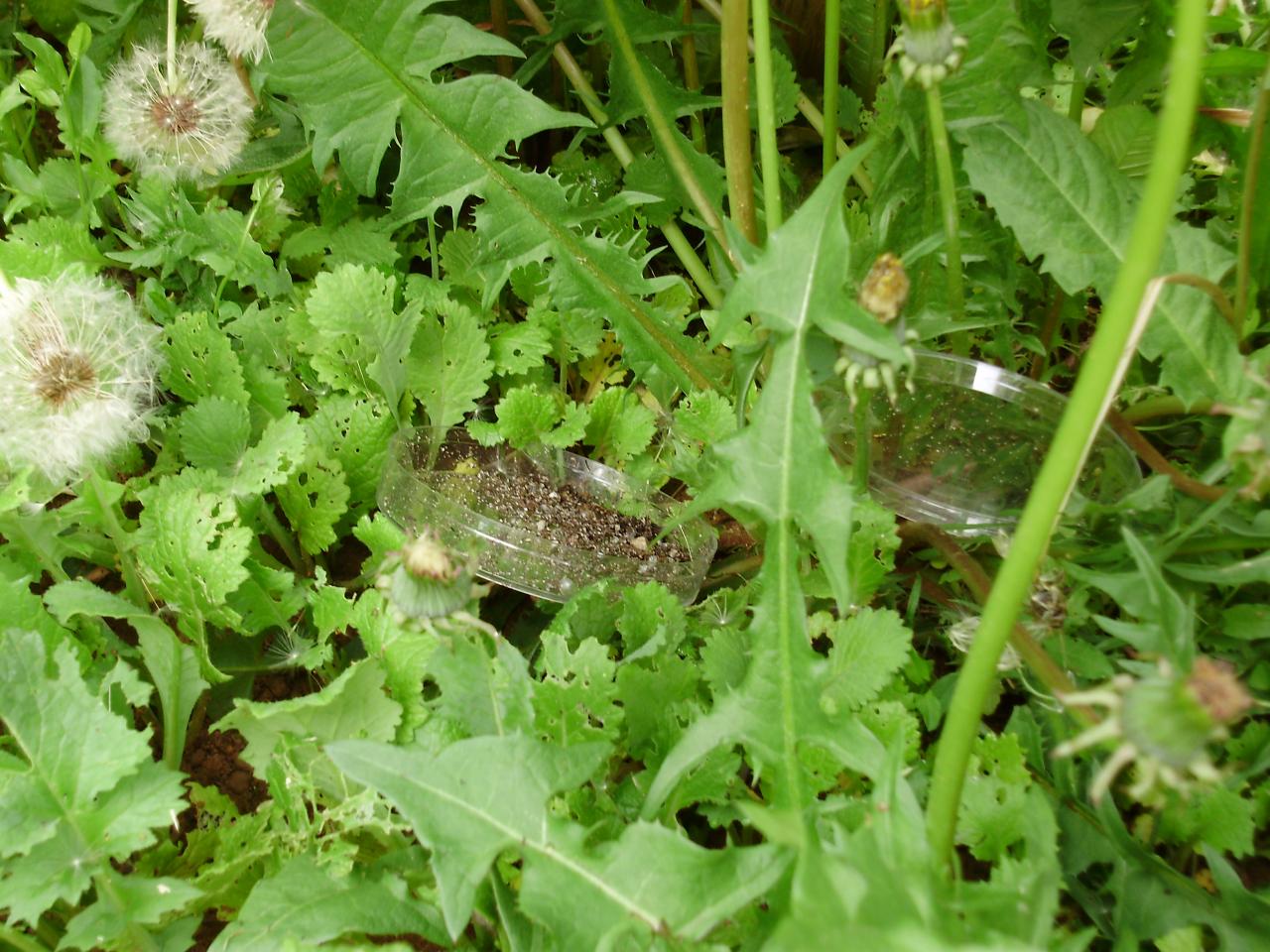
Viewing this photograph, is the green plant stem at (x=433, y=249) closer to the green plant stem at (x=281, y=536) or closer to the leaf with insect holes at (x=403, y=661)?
the green plant stem at (x=281, y=536)

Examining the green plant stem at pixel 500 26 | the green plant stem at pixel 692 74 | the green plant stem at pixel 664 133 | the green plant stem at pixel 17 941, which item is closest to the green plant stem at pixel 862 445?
the green plant stem at pixel 664 133

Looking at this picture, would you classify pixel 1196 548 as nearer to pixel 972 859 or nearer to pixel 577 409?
pixel 972 859

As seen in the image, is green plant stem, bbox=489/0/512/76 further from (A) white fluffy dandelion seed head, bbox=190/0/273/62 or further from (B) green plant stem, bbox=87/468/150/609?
(B) green plant stem, bbox=87/468/150/609

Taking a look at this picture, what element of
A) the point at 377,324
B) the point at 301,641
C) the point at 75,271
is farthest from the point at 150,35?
the point at 301,641

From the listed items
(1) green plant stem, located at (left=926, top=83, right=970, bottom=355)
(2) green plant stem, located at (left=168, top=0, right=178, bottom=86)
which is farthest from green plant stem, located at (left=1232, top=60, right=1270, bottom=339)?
(2) green plant stem, located at (left=168, top=0, right=178, bottom=86)

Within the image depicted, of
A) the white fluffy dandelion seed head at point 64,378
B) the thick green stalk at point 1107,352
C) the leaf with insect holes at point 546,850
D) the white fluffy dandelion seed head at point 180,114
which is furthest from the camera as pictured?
the white fluffy dandelion seed head at point 180,114
